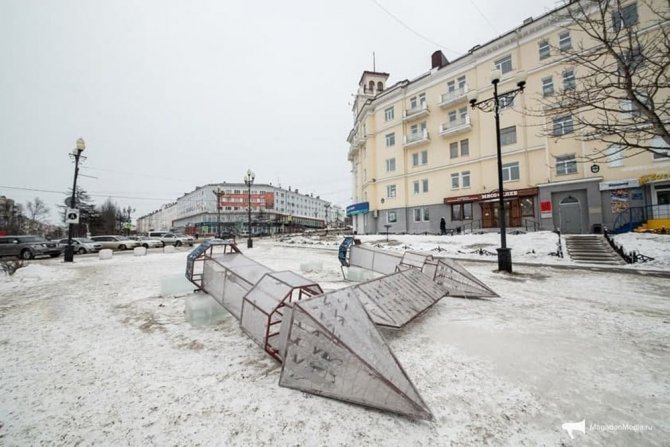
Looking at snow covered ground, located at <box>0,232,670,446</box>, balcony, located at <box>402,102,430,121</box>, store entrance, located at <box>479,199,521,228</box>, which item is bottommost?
snow covered ground, located at <box>0,232,670,446</box>

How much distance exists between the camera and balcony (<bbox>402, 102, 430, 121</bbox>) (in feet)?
84.1

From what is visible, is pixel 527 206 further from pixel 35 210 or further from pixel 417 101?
pixel 35 210

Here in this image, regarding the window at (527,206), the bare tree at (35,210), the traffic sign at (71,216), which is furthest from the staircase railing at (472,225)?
the bare tree at (35,210)

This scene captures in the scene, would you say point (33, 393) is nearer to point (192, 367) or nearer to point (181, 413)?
point (192, 367)

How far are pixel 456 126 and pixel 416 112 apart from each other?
478 centimetres

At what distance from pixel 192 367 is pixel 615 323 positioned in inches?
246

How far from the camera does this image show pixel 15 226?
1852 inches

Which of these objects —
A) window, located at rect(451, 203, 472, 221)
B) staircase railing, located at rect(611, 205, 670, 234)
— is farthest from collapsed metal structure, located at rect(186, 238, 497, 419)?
window, located at rect(451, 203, 472, 221)

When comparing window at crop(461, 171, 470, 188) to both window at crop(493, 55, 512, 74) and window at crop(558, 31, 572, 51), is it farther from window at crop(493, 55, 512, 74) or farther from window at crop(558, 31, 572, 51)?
window at crop(558, 31, 572, 51)

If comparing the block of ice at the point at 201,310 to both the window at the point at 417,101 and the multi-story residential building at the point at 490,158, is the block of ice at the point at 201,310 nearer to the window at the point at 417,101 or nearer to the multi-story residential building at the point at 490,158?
the multi-story residential building at the point at 490,158

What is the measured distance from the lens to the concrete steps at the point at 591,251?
10.6 meters

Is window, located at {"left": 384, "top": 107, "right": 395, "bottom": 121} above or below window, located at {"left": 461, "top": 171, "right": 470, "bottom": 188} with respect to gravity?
above

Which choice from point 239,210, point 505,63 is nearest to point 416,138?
point 505,63

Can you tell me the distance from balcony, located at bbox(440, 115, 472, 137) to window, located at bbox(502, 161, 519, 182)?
4964 millimetres
